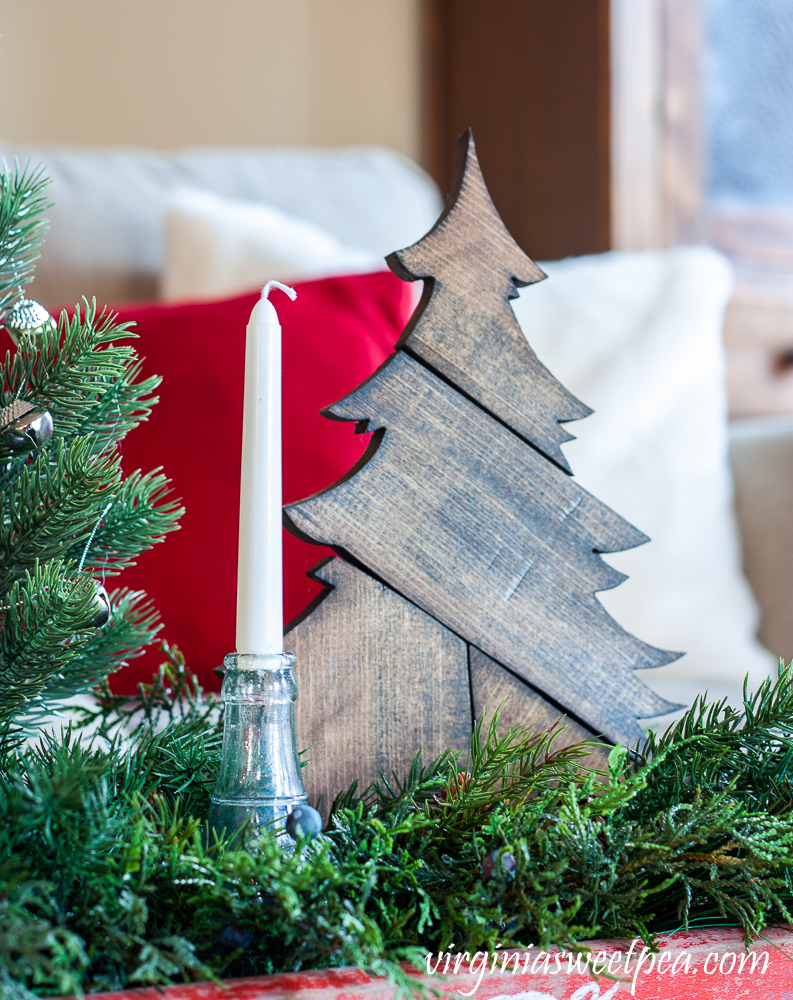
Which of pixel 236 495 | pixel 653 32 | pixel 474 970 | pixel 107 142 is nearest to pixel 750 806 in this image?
pixel 474 970

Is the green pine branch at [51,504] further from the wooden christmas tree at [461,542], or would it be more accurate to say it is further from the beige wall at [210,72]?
the beige wall at [210,72]

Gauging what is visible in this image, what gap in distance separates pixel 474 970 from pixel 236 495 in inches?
19.3

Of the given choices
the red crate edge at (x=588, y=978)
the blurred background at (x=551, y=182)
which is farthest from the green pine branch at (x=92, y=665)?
the blurred background at (x=551, y=182)

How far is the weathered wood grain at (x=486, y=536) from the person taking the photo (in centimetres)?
47

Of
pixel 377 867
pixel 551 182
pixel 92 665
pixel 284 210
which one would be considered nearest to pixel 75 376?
pixel 92 665

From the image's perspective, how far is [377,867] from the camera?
33 centimetres

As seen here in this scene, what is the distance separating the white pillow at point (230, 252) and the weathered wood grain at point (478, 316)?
0.55 meters

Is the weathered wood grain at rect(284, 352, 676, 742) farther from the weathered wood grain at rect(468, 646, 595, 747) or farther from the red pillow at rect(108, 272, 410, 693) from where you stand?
the red pillow at rect(108, 272, 410, 693)

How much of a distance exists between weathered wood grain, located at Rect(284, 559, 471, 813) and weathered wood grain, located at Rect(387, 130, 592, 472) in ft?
0.43

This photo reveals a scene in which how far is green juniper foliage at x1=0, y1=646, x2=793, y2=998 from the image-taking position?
0.97ft

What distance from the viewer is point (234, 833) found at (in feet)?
1.14

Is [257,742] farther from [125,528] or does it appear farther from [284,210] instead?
[284,210]

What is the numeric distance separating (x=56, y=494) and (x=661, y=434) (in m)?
0.79

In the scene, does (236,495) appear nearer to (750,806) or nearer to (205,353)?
(205,353)
